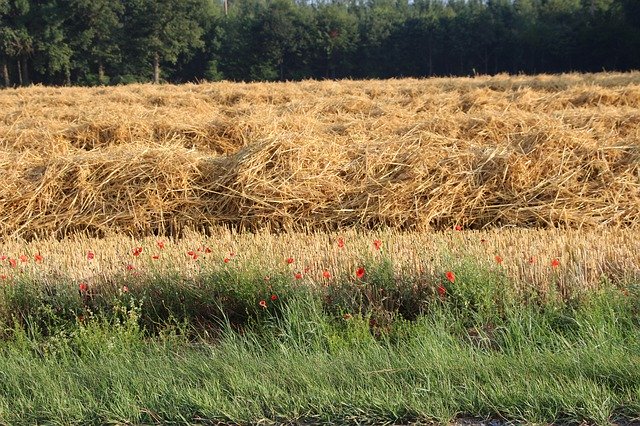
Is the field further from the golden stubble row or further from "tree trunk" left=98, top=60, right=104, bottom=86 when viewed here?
"tree trunk" left=98, top=60, right=104, bottom=86

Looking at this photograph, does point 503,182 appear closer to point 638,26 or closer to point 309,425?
point 309,425

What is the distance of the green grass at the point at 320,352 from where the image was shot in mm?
3256

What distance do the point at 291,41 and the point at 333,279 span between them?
192 ft

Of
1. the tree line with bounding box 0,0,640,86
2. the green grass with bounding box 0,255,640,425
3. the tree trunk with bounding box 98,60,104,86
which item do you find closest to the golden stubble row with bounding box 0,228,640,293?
the green grass with bounding box 0,255,640,425

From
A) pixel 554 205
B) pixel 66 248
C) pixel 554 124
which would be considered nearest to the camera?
pixel 66 248

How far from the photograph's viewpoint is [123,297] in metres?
4.62

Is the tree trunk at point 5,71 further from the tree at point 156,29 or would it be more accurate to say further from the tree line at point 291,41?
the tree at point 156,29

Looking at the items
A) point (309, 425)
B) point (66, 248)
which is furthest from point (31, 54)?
point (309, 425)

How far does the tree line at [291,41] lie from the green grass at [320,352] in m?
43.8

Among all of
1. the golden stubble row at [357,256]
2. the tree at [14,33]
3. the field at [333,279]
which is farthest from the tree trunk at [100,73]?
the golden stubble row at [357,256]

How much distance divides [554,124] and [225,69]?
5397 centimetres

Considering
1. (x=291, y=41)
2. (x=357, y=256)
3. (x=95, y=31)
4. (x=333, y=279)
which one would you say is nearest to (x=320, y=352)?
(x=333, y=279)

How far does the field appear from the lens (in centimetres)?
335

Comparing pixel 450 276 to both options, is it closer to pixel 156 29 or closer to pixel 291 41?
pixel 156 29
